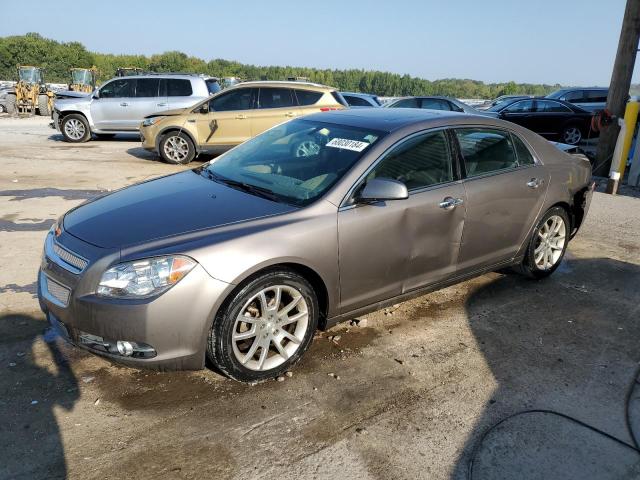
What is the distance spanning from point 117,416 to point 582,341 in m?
3.22

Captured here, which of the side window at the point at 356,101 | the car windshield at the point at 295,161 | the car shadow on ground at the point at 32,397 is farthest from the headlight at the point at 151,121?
the car shadow on ground at the point at 32,397

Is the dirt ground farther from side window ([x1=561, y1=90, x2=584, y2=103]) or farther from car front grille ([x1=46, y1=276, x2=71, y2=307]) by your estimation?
side window ([x1=561, y1=90, x2=584, y2=103])

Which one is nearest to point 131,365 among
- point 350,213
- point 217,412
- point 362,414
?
point 217,412

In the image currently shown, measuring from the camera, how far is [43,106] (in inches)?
953

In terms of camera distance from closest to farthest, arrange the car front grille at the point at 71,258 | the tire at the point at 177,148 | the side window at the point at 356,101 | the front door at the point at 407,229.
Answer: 1. the car front grille at the point at 71,258
2. the front door at the point at 407,229
3. the tire at the point at 177,148
4. the side window at the point at 356,101

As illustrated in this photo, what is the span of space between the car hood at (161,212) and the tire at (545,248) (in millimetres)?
2589

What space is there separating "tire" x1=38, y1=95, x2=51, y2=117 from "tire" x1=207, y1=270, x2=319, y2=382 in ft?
81.5

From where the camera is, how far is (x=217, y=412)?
2.98 m

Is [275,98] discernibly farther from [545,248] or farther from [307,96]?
[545,248]

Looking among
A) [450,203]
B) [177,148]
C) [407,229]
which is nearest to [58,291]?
[407,229]

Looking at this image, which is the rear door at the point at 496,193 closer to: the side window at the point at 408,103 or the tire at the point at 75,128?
the side window at the point at 408,103

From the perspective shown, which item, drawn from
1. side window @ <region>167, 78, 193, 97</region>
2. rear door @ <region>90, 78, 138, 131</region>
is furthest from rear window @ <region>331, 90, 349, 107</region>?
rear door @ <region>90, 78, 138, 131</region>

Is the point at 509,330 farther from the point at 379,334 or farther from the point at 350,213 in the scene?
the point at 350,213

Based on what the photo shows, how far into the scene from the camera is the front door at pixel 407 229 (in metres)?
3.49
